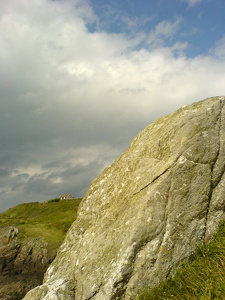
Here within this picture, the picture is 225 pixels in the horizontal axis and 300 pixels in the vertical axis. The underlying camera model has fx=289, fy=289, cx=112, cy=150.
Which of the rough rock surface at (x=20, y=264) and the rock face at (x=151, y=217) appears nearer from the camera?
the rock face at (x=151, y=217)

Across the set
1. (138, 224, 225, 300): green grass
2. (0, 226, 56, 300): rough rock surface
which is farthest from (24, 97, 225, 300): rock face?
(0, 226, 56, 300): rough rock surface

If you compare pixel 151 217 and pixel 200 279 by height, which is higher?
pixel 151 217

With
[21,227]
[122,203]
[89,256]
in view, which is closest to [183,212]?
[122,203]

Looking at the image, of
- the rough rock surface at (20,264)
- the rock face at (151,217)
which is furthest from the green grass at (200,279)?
the rough rock surface at (20,264)

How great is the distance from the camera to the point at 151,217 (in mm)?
10828

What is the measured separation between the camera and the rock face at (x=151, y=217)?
10.1 meters

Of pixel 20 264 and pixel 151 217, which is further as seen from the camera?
pixel 20 264

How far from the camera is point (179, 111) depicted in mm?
14391

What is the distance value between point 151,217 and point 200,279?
2917mm

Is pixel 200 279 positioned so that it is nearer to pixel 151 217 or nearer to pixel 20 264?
pixel 151 217

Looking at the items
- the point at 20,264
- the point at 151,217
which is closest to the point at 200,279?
the point at 151,217

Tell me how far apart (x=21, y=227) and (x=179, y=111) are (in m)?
28.4

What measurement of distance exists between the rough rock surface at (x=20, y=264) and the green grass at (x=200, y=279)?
19.3m

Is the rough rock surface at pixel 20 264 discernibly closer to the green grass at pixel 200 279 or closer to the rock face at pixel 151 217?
the rock face at pixel 151 217
